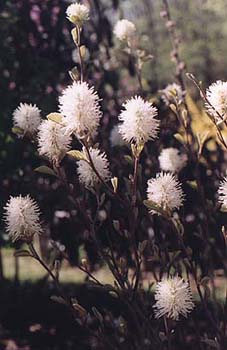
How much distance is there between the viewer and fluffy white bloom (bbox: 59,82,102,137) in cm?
175

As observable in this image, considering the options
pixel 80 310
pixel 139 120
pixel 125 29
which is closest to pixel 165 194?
pixel 139 120

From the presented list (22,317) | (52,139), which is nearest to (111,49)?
(22,317)

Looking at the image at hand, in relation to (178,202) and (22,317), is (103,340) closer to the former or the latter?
(178,202)

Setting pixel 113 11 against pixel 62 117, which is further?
pixel 113 11

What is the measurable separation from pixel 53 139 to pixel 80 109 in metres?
0.18

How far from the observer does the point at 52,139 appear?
1.90 meters

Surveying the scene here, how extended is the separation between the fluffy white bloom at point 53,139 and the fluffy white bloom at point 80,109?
11 cm

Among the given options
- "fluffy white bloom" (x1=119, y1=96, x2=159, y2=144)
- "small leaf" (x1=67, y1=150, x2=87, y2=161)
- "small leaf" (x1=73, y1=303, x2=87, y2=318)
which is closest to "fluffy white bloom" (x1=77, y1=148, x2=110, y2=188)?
"small leaf" (x1=67, y1=150, x2=87, y2=161)

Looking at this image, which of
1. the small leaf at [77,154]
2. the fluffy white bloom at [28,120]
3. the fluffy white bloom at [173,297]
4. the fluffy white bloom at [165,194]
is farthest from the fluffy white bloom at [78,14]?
the fluffy white bloom at [173,297]

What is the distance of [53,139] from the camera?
6.23 feet

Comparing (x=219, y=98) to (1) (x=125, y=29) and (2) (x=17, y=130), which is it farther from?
(1) (x=125, y=29)

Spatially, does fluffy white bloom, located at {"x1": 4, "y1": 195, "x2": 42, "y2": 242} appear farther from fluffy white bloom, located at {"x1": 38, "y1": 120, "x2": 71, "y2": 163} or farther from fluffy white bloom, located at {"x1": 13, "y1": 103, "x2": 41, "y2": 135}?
fluffy white bloom, located at {"x1": 13, "y1": 103, "x2": 41, "y2": 135}

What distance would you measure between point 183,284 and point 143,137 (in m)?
0.39

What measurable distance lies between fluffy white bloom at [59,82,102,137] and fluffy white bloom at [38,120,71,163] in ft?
0.35
